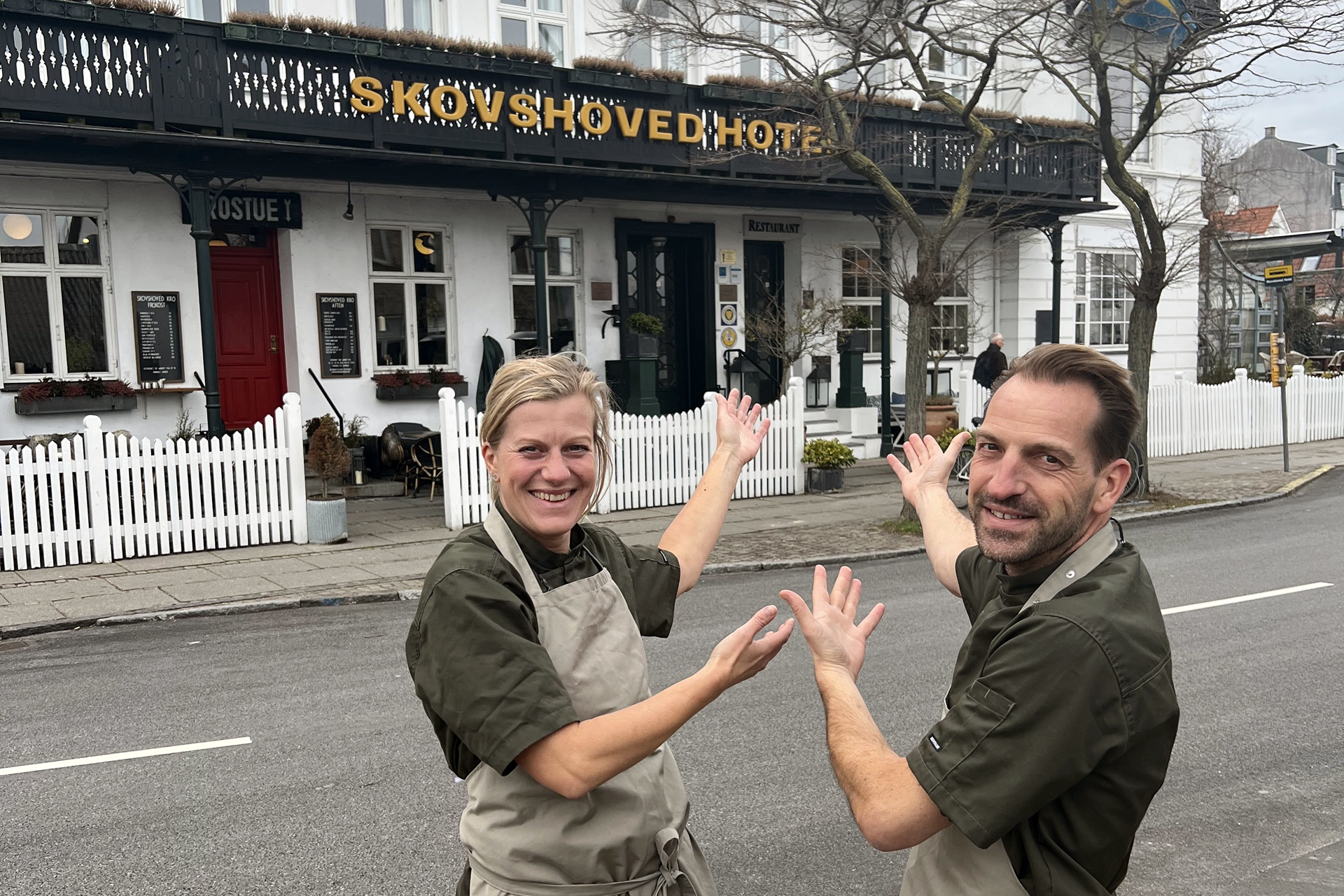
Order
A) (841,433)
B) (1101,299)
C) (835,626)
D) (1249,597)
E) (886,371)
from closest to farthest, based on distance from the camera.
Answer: (835,626) < (1249,597) < (886,371) < (841,433) < (1101,299)

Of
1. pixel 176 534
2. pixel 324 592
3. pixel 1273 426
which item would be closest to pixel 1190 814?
pixel 324 592

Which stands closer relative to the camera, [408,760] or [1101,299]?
[408,760]

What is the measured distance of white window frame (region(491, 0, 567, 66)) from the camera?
54.3 feet

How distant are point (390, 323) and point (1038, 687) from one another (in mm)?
14953

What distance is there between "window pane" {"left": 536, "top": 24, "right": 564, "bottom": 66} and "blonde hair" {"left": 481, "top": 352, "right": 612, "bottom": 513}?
15905 mm

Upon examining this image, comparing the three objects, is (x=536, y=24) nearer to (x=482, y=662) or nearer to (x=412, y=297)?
(x=412, y=297)

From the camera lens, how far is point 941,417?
18.7 meters

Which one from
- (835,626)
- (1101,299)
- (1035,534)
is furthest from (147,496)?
(1101,299)

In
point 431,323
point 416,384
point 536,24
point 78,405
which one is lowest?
point 78,405

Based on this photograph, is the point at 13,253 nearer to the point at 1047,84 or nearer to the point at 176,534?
the point at 176,534

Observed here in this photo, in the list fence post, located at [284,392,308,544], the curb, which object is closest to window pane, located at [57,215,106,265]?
fence post, located at [284,392,308,544]

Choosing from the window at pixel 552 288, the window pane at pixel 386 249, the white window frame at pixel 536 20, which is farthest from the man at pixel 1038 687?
the white window frame at pixel 536 20

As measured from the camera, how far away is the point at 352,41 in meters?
14.3

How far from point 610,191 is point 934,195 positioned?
5.68 m
